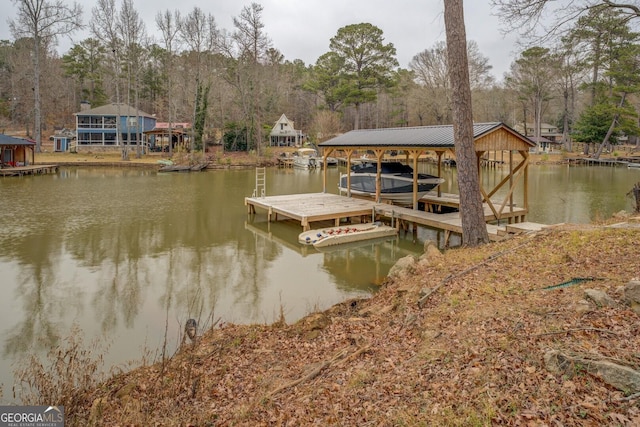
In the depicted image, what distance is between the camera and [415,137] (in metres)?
13.3

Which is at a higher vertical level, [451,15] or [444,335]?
[451,15]

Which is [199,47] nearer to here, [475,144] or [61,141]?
[61,141]

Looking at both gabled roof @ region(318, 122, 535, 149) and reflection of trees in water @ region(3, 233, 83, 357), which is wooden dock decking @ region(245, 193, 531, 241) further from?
reflection of trees in water @ region(3, 233, 83, 357)

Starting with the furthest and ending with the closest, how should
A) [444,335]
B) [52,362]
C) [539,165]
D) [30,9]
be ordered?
[539,165], [30,9], [52,362], [444,335]

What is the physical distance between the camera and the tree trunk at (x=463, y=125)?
25.7ft

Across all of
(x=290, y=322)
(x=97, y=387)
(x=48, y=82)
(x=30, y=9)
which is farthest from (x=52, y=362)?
(x=48, y=82)

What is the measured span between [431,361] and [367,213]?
1039 centimetres

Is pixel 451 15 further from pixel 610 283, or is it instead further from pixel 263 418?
pixel 263 418

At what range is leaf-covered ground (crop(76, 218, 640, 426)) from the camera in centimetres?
304

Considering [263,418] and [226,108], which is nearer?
[263,418]

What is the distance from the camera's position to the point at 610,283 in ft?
14.9

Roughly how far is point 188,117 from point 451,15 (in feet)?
132

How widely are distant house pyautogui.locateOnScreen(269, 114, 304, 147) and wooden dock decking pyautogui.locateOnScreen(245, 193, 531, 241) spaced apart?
107 feet

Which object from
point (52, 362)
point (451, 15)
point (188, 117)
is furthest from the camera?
point (188, 117)
